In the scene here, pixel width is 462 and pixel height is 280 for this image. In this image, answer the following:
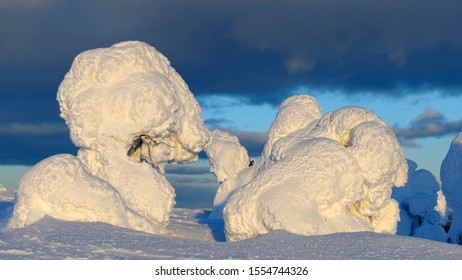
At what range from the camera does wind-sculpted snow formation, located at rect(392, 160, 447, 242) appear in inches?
1079

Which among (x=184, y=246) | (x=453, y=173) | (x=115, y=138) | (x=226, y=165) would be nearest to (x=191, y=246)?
(x=184, y=246)

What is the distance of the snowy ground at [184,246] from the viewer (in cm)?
1082

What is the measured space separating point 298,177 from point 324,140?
1101 millimetres

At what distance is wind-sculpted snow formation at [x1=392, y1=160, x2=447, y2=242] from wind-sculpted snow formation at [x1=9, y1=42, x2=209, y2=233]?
14008 millimetres

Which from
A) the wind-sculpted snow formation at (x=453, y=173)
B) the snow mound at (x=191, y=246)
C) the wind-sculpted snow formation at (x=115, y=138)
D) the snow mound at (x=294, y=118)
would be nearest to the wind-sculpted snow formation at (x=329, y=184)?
the snow mound at (x=191, y=246)

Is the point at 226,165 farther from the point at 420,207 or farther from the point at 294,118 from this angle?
the point at 420,207

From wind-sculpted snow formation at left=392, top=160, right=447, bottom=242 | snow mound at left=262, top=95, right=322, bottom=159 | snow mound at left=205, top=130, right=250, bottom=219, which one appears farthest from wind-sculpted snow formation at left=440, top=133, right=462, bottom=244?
snow mound at left=205, top=130, right=250, bottom=219

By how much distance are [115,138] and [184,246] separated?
4152 millimetres

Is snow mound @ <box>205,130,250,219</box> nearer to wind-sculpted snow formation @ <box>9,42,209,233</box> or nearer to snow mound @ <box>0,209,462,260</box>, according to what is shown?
wind-sculpted snow formation @ <box>9,42,209,233</box>

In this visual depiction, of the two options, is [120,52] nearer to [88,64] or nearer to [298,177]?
[88,64]

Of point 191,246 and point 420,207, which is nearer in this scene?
point 191,246

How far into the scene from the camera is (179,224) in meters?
19.1

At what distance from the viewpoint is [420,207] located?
27328mm

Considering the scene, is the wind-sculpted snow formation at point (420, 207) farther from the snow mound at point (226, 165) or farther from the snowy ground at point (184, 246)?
the snowy ground at point (184, 246)
